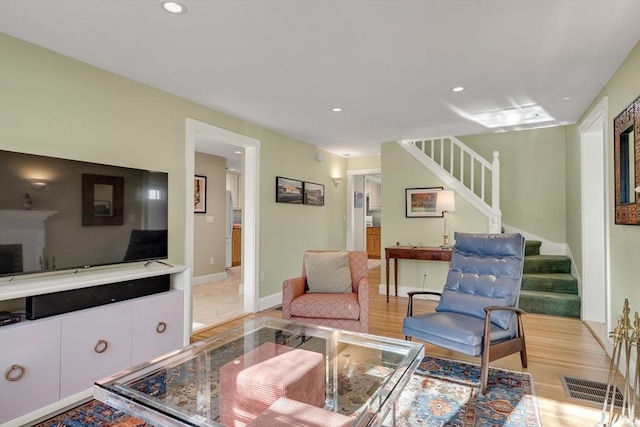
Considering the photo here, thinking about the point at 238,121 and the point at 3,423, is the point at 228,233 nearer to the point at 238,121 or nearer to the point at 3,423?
the point at 238,121

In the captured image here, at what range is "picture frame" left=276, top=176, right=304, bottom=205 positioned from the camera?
480 centimetres

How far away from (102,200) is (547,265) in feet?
16.3

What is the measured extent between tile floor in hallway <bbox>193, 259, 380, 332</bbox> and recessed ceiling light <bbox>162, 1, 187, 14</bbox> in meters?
2.89

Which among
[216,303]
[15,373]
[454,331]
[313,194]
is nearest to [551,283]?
[454,331]

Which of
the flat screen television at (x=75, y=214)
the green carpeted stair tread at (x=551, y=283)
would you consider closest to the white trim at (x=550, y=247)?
Result: the green carpeted stair tread at (x=551, y=283)

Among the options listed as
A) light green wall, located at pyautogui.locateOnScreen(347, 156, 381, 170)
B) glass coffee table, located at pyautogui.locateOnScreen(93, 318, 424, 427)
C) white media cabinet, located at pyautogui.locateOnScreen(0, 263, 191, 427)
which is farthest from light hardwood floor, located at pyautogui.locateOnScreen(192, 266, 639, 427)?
light green wall, located at pyautogui.locateOnScreen(347, 156, 381, 170)

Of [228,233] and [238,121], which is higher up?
[238,121]

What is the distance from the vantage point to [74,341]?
2.12 m

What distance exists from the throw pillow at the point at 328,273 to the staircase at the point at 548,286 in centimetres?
237

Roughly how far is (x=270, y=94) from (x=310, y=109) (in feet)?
1.95

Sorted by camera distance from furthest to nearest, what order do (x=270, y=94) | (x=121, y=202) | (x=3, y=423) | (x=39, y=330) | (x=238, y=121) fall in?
(x=238, y=121), (x=270, y=94), (x=121, y=202), (x=39, y=330), (x=3, y=423)

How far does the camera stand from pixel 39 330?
1.97m

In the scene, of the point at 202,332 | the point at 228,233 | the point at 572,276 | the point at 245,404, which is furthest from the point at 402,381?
the point at 228,233

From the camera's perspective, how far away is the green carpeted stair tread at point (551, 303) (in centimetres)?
396
